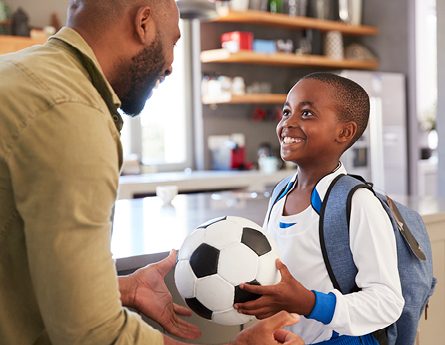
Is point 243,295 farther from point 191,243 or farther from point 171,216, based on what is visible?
point 171,216

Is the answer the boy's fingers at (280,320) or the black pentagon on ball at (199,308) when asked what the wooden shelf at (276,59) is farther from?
the boy's fingers at (280,320)

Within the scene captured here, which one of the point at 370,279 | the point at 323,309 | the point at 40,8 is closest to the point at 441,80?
the point at 370,279

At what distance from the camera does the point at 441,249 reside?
5.82 ft

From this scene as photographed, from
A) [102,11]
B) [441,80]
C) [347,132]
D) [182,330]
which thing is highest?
[441,80]

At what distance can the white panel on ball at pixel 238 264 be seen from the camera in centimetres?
95

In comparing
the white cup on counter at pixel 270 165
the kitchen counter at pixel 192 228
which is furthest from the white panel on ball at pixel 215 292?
the white cup on counter at pixel 270 165

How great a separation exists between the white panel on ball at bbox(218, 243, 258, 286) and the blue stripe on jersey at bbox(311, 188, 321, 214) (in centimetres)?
Result: 26

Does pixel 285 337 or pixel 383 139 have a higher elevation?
pixel 383 139

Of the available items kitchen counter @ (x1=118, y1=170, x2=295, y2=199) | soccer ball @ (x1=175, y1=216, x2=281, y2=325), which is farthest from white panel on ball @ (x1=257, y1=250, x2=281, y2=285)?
kitchen counter @ (x1=118, y1=170, x2=295, y2=199)

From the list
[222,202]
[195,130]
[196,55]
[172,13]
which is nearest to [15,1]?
[196,55]

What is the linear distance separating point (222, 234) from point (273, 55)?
3732 millimetres

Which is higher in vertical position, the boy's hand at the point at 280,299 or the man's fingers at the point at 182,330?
the boy's hand at the point at 280,299

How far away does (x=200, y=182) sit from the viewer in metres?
3.88

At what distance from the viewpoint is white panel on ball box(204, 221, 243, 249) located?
1.00 m
